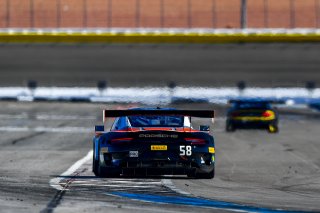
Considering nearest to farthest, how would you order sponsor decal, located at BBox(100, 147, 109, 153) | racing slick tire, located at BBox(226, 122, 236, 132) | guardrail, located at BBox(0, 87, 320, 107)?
sponsor decal, located at BBox(100, 147, 109, 153) → racing slick tire, located at BBox(226, 122, 236, 132) → guardrail, located at BBox(0, 87, 320, 107)

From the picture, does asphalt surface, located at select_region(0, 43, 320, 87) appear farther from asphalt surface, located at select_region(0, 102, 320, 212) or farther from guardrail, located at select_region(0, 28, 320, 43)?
asphalt surface, located at select_region(0, 102, 320, 212)

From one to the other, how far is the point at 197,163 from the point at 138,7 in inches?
2302

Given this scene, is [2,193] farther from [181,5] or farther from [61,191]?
[181,5]

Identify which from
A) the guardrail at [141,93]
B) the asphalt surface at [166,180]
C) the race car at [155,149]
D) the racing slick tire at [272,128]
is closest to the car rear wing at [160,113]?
the race car at [155,149]

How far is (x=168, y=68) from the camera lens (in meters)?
70.6

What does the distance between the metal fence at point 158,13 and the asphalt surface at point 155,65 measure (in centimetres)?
275

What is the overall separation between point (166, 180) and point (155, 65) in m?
53.3

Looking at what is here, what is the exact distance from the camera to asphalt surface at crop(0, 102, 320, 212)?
13.6 metres

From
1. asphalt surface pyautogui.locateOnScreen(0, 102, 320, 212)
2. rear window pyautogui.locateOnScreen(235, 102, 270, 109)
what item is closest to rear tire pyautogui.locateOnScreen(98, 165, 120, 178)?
asphalt surface pyautogui.locateOnScreen(0, 102, 320, 212)

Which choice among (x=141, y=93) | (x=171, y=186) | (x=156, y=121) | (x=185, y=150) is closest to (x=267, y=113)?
(x=156, y=121)

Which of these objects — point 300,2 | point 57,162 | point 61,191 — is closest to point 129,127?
point 61,191

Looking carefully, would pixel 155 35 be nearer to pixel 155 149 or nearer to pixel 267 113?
pixel 267 113

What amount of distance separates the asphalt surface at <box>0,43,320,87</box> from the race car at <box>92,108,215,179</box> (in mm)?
51529

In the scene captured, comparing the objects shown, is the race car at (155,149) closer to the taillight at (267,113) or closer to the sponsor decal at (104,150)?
the sponsor decal at (104,150)
